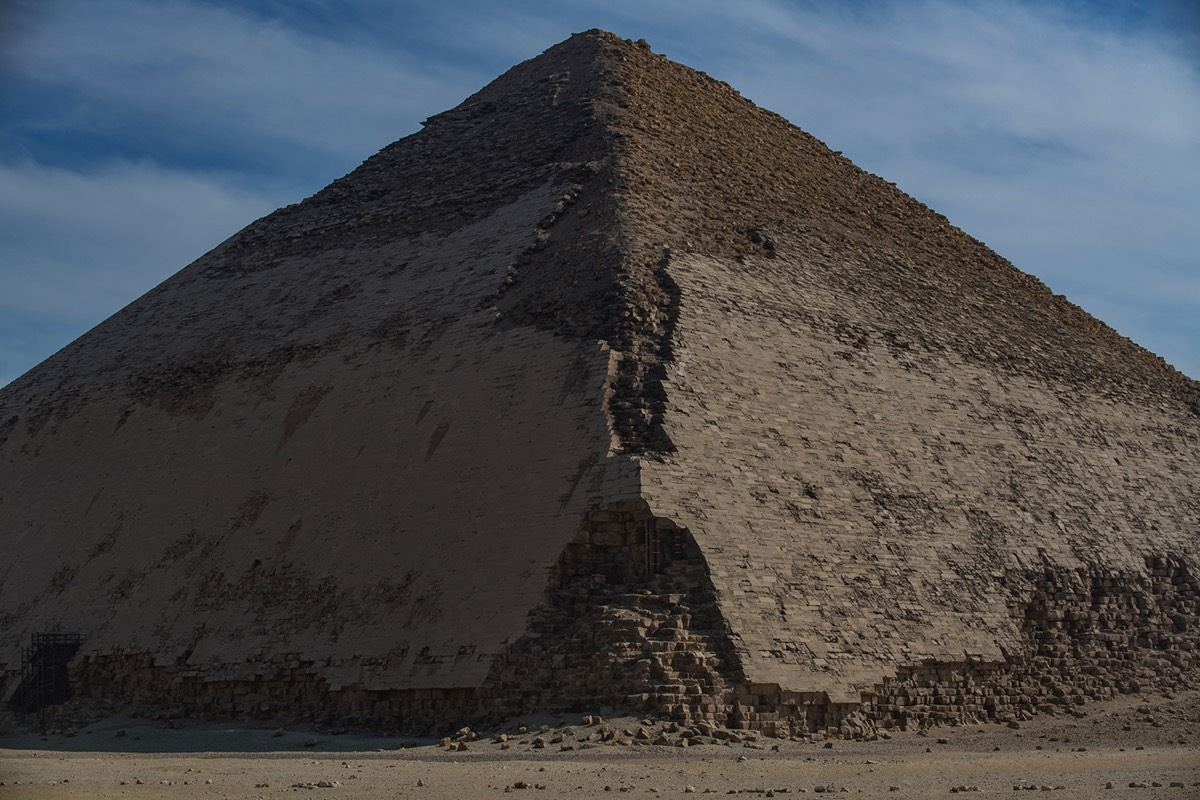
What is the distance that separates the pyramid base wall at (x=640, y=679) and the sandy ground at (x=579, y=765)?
0.45 meters

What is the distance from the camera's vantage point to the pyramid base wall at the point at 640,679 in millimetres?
20234

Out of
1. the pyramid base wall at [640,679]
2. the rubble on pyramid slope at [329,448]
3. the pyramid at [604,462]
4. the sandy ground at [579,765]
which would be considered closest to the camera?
the sandy ground at [579,765]

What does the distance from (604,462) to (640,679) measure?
3.41 m

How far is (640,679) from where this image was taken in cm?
1998

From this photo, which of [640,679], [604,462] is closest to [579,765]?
[640,679]

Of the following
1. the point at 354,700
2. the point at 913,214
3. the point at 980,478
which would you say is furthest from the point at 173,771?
the point at 913,214

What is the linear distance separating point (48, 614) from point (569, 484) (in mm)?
10845

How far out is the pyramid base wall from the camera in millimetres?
20234

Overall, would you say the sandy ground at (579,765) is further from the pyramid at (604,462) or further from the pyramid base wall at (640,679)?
the pyramid at (604,462)

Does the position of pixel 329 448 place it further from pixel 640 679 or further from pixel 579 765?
pixel 579 765

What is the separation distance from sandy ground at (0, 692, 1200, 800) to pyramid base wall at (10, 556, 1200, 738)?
445 mm

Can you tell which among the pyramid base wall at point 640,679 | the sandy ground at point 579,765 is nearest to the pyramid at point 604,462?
the pyramid base wall at point 640,679

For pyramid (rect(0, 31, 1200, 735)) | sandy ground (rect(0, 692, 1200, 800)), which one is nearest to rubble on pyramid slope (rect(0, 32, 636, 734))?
pyramid (rect(0, 31, 1200, 735))

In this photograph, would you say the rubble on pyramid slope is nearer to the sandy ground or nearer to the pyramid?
the pyramid
